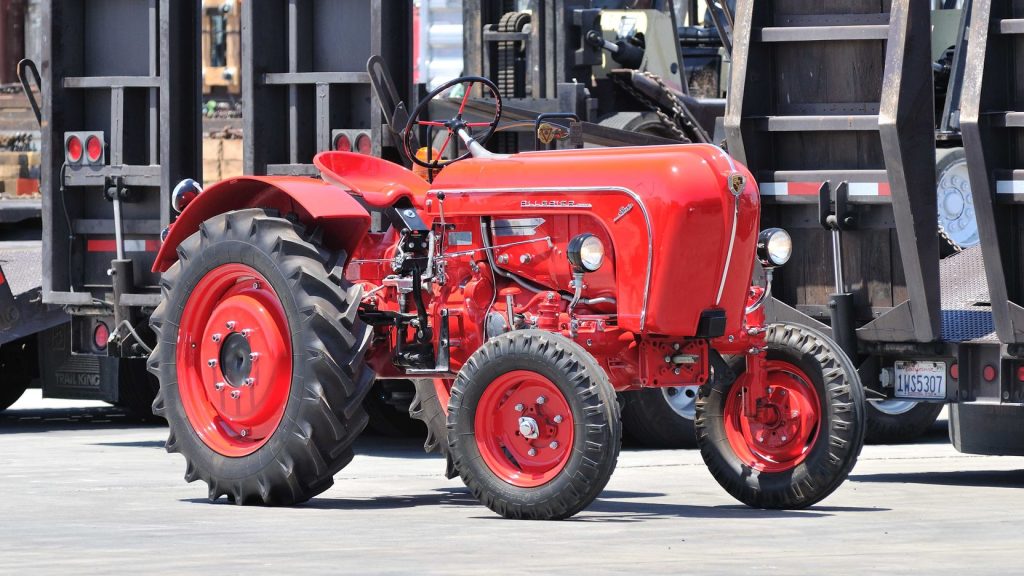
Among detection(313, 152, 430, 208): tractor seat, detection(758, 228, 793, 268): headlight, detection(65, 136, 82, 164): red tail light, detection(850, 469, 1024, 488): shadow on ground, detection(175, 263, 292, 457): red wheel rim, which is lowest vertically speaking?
detection(850, 469, 1024, 488): shadow on ground

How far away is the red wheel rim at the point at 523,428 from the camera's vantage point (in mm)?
9000

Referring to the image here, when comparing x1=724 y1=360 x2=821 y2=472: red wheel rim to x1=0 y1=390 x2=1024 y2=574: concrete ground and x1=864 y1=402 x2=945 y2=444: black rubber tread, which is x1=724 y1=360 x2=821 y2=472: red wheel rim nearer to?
x1=0 y1=390 x2=1024 y2=574: concrete ground

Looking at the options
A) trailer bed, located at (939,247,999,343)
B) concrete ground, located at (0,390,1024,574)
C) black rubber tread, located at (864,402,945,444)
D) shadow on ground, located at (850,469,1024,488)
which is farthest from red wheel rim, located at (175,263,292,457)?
black rubber tread, located at (864,402,945,444)

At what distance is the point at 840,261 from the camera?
37.9 feet

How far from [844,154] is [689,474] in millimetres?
1925

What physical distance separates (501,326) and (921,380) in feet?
A: 8.96

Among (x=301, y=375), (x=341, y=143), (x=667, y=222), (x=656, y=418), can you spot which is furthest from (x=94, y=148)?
(x=667, y=222)

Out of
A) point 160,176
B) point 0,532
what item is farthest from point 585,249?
point 160,176

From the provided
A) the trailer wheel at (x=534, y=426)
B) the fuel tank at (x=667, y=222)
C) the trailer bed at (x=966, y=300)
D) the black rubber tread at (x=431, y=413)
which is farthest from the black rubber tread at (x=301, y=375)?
the trailer bed at (x=966, y=300)

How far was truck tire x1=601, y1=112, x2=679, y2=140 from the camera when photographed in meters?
16.8

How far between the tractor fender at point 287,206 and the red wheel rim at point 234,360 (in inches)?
16.8

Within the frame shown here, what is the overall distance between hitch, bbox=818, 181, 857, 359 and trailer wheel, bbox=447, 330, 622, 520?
9.46ft

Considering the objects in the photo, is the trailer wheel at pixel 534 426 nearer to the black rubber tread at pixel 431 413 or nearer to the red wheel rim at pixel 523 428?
the red wheel rim at pixel 523 428

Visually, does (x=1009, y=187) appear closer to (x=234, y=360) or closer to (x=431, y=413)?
(x=431, y=413)
